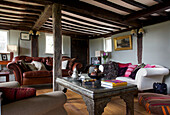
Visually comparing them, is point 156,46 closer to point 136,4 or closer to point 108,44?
point 136,4

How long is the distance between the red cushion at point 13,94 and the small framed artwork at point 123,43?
5.02m

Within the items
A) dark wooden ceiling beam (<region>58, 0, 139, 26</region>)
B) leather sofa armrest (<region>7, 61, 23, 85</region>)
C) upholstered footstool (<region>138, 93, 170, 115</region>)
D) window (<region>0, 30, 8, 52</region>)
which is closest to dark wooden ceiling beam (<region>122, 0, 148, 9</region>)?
dark wooden ceiling beam (<region>58, 0, 139, 26</region>)

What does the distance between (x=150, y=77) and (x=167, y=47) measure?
1.48 meters

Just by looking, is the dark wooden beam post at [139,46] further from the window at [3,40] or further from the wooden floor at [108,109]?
the window at [3,40]

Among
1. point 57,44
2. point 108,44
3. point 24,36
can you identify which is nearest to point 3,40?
point 24,36

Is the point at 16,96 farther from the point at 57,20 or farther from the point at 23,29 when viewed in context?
the point at 23,29

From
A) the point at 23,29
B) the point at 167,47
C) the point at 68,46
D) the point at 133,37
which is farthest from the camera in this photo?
the point at 68,46

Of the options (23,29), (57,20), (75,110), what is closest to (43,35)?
(23,29)

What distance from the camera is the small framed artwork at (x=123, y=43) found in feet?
18.0

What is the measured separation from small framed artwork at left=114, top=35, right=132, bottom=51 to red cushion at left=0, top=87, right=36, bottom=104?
5025 millimetres

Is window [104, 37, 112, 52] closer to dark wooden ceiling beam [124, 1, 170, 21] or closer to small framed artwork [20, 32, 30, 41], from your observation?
dark wooden ceiling beam [124, 1, 170, 21]

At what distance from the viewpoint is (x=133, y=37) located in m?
5.36

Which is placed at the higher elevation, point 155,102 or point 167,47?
point 167,47

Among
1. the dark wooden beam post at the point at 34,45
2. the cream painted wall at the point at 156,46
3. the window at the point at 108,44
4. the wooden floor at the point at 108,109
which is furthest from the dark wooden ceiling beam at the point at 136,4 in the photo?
the dark wooden beam post at the point at 34,45
